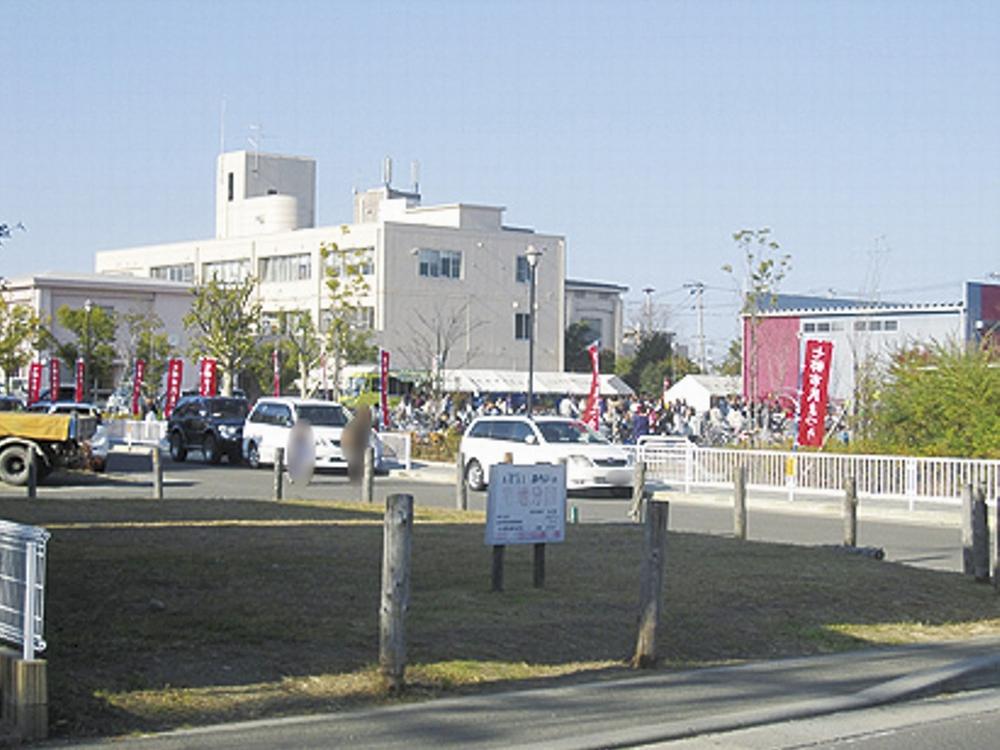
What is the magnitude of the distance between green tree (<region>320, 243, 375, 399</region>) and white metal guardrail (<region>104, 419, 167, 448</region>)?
41.9 ft

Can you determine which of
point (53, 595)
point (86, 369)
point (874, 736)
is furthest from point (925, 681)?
point (86, 369)

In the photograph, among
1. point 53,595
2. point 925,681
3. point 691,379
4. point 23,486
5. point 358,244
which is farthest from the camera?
point 358,244

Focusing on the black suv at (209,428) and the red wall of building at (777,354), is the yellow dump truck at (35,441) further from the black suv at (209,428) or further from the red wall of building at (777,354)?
the red wall of building at (777,354)

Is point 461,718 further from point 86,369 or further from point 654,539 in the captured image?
point 86,369

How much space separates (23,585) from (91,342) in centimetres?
7021

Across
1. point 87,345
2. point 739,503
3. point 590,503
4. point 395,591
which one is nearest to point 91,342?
point 87,345

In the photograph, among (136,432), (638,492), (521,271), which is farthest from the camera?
(521,271)

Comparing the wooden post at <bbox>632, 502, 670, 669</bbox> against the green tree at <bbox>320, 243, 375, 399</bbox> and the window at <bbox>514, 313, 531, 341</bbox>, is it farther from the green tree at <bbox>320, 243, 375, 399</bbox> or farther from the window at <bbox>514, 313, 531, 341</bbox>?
the window at <bbox>514, 313, 531, 341</bbox>

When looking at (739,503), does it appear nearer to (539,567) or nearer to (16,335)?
(539,567)

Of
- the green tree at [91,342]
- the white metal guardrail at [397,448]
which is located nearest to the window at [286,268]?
the green tree at [91,342]

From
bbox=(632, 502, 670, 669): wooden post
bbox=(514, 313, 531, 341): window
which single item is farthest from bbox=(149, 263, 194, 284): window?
bbox=(632, 502, 670, 669): wooden post

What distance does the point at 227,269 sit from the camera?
92.8 metres

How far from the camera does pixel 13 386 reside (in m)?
75.4

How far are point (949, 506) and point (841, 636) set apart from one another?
1722cm
